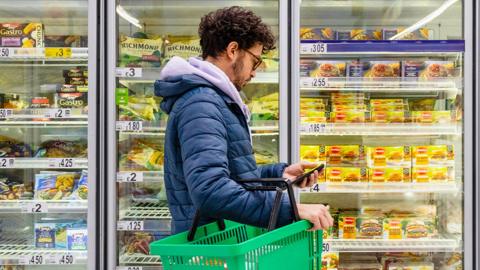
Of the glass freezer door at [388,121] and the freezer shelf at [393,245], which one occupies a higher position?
the glass freezer door at [388,121]

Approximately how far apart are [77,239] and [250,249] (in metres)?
2.09

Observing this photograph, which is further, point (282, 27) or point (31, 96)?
point (31, 96)

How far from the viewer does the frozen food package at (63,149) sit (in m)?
2.91

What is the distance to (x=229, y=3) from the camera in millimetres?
2908

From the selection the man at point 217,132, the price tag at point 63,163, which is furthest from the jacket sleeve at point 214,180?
the price tag at point 63,163

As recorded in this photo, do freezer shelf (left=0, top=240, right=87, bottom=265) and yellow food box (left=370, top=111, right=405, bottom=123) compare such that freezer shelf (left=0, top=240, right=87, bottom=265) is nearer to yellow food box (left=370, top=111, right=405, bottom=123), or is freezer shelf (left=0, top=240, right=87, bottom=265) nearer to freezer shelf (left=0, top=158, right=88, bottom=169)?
freezer shelf (left=0, top=158, right=88, bottom=169)

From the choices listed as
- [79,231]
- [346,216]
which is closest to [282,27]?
[346,216]

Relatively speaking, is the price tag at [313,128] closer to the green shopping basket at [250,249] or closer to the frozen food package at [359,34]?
the frozen food package at [359,34]

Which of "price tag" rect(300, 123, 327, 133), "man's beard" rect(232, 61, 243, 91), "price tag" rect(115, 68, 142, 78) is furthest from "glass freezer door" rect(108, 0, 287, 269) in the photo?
"man's beard" rect(232, 61, 243, 91)

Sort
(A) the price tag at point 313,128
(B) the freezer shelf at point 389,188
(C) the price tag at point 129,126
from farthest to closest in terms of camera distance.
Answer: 1. (B) the freezer shelf at point 389,188
2. (A) the price tag at point 313,128
3. (C) the price tag at point 129,126

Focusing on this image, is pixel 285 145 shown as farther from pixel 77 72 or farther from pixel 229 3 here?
pixel 77 72

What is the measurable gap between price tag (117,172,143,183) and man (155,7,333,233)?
1172 millimetres

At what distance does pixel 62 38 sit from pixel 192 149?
1.98 meters

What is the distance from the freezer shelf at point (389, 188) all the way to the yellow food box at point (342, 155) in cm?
15
